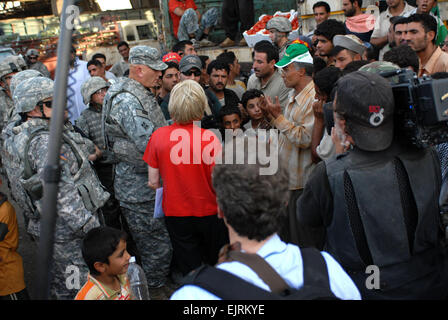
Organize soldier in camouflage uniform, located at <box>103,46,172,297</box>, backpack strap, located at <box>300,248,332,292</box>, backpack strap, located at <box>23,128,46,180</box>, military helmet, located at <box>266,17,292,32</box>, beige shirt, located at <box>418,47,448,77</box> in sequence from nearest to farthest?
backpack strap, located at <box>300,248,332,292</box>, backpack strap, located at <box>23,128,46,180</box>, soldier in camouflage uniform, located at <box>103,46,172,297</box>, beige shirt, located at <box>418,47,448,77</box>, military helmet, located at <box>266,17,292,32</box>

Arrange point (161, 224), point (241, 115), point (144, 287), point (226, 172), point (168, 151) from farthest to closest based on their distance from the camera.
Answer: point (241, 115) → point (161, 224) → point (168, 151) → point (144, 287) → point (226, 172)

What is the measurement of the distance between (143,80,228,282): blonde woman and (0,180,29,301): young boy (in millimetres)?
1126

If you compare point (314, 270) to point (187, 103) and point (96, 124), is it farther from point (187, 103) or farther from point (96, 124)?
point (96, 124)

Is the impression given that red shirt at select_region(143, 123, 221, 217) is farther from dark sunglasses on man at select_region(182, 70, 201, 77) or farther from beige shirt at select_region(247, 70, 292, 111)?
dark sunglasses on man at select_region(182, 70, 201, 77)

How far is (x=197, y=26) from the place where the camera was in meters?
9.47

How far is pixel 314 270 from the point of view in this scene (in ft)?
4.86

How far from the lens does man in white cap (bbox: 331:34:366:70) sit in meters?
4.14

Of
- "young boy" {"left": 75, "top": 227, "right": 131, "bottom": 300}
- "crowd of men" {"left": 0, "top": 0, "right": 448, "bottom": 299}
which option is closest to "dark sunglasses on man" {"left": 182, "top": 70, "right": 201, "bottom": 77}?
"crowd of men" {"left": 0, "top": 0, "right": 448, "bottom": 299}

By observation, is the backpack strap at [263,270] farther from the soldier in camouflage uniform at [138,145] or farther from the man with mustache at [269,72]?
the man with mustache at [269,72]

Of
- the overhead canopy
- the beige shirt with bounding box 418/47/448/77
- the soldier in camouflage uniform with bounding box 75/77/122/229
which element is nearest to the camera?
the beige shirt with bounding box 418/47/448/77

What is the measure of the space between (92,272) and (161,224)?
1.34 meters

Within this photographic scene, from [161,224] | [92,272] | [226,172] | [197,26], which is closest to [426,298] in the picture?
[226,172]

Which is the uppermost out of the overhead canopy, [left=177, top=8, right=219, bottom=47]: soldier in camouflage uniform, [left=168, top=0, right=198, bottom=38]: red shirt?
the overhead canopy
